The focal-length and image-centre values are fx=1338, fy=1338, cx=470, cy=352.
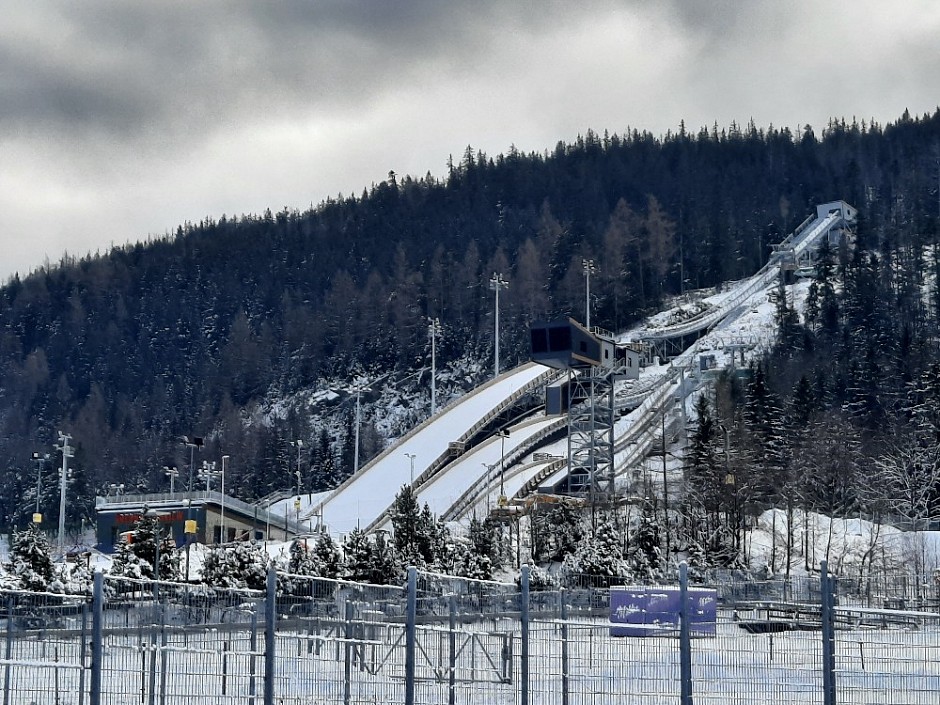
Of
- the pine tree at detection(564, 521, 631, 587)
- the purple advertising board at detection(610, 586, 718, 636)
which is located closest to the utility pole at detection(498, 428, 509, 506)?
the pine tree at detection(564, 521, 631, 587)

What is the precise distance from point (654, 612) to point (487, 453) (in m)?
82.2

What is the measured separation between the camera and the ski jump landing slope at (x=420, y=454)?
8688cm

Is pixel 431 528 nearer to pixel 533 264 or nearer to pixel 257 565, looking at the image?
pixel 257 565

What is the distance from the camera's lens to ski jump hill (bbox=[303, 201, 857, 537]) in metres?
85.4

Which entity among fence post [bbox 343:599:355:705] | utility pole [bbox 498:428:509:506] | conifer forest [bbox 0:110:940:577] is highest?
conifer forest [bbox 0:110:940:577]

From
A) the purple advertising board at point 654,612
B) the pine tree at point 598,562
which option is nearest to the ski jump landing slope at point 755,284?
the pine tree at point 598,562

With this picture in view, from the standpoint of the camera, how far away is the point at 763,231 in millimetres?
177750

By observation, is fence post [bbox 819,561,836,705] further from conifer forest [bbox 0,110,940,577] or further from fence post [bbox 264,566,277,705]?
conifer forest [bbox 0,110,940,577]

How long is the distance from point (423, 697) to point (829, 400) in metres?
92.1

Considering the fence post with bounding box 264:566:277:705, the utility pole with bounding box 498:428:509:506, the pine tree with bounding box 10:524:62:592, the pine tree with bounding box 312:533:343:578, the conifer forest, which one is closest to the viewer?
the fence post with bounding box 264:566:277:705

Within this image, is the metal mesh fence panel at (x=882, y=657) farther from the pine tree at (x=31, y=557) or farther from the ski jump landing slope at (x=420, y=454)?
the ski jump landing slope at (x=420, y=454)

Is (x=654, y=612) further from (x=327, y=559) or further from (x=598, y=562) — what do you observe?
(x=327, y=559)

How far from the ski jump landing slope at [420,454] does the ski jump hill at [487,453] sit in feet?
0.26

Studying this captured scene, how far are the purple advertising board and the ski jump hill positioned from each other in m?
50.8
